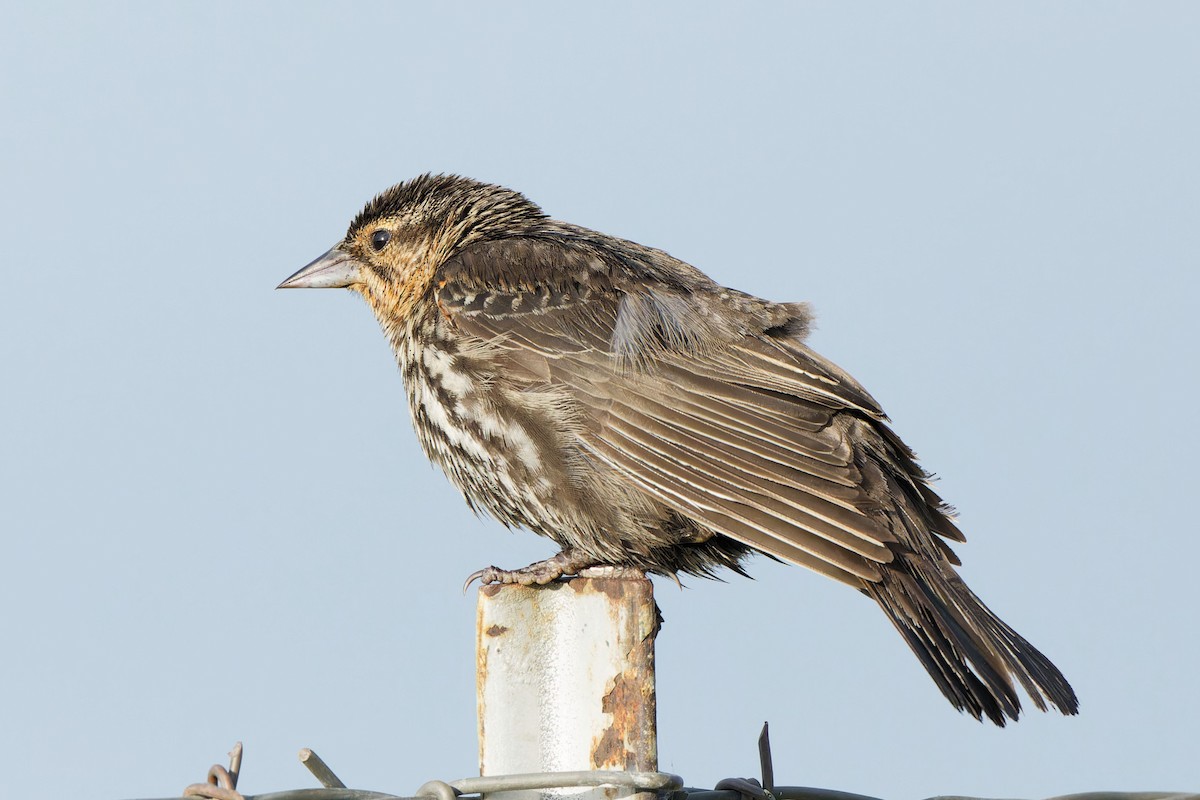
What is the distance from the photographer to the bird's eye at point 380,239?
253 inches

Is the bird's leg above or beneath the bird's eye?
beneath

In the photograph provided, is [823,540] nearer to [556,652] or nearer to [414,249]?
[556,652]

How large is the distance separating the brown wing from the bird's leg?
470mm

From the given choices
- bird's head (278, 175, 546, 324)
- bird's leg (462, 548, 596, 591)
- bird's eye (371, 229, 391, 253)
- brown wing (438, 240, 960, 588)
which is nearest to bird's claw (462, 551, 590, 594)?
bird's leg (462, 548, 596, 591)

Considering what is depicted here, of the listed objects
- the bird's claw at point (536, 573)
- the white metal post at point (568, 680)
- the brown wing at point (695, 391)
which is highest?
the brown wing at point (695, 391)

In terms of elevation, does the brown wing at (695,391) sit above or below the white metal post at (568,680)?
above

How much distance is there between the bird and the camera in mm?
4359

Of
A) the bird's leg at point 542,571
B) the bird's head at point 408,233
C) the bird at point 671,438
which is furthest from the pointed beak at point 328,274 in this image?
the bird's leg at point 542,571

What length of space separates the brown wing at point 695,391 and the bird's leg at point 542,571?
→ 47cm

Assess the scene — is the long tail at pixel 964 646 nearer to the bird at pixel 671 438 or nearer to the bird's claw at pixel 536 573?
the bird at pixel 671 438

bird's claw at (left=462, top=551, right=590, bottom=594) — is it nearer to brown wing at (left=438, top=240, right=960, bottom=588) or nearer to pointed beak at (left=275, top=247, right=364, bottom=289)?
brown wing at (left=438, top=240, right=960, bottom=588)

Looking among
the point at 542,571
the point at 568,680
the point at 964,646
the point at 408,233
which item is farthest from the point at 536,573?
the point at 408,233

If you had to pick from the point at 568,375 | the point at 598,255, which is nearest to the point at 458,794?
the point at 568,375

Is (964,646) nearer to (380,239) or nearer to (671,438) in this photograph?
A: (671,438)
